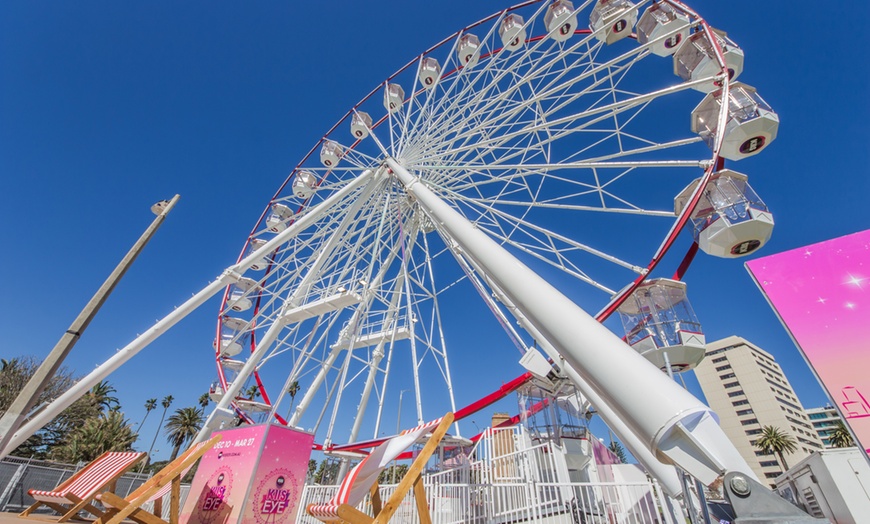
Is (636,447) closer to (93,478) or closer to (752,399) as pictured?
(93,478)

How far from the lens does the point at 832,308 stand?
40.4ft

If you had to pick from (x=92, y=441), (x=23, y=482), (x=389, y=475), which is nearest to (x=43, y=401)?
(x=92, y=441)

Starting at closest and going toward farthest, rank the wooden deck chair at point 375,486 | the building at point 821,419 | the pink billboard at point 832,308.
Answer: the wooden deck chair at point 375,486
the pink billboard at point 832,308
the building at point 821,419

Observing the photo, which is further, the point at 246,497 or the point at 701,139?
the point at 701,139

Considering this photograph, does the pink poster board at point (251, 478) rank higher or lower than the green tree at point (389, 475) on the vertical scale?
lower

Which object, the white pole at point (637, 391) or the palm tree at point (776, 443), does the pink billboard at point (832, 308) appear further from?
the palm tree at point (776, 443)

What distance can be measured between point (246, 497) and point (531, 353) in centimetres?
688

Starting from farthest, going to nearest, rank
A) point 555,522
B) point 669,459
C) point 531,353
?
point 531,353 → point 555,522 → point 669,459

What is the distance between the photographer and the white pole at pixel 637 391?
2256 millimetres

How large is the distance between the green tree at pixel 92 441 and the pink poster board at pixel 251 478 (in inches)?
999

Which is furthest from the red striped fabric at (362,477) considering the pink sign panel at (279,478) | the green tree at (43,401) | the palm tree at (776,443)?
the palm tree at (776,443)

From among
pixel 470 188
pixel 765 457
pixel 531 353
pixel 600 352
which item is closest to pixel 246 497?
pixel 600 352

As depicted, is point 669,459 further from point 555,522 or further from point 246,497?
point 246,497

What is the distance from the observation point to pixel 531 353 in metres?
10.4
